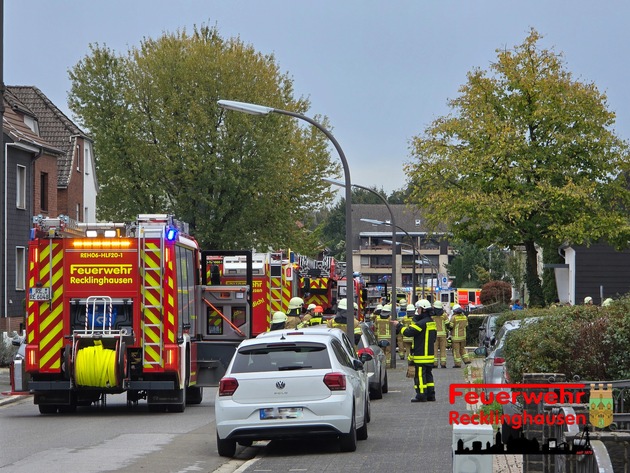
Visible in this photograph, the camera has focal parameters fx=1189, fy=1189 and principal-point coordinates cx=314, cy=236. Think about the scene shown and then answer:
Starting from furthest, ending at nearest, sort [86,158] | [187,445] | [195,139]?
[86,158]
[195,139]
[187,445]

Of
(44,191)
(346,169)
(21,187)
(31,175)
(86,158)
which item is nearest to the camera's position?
(346,169)

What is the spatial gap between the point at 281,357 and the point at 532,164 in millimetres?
26464

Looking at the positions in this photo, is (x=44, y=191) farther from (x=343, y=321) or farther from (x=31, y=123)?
(x=343, y=321)

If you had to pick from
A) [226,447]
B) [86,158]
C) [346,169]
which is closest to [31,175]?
[86,158]

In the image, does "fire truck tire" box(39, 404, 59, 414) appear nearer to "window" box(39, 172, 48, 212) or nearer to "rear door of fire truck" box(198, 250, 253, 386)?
"rear door of fire truck" box(198, 250, 253, 386)

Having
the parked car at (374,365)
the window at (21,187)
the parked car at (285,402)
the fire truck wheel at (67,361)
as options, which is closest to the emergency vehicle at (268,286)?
the parked car at (374,365)

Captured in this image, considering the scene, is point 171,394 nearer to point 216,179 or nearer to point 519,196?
point 519,196

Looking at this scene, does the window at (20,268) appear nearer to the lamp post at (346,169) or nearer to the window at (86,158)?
the window at (86,158)

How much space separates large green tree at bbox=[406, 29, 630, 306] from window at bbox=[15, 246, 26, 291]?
44.7ft

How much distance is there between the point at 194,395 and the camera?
22375 mm

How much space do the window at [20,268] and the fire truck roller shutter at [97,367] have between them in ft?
67.6

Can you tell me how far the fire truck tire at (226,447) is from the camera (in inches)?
549

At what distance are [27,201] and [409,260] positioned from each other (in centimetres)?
9863

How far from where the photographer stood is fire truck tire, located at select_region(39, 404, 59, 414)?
20.3 meters
